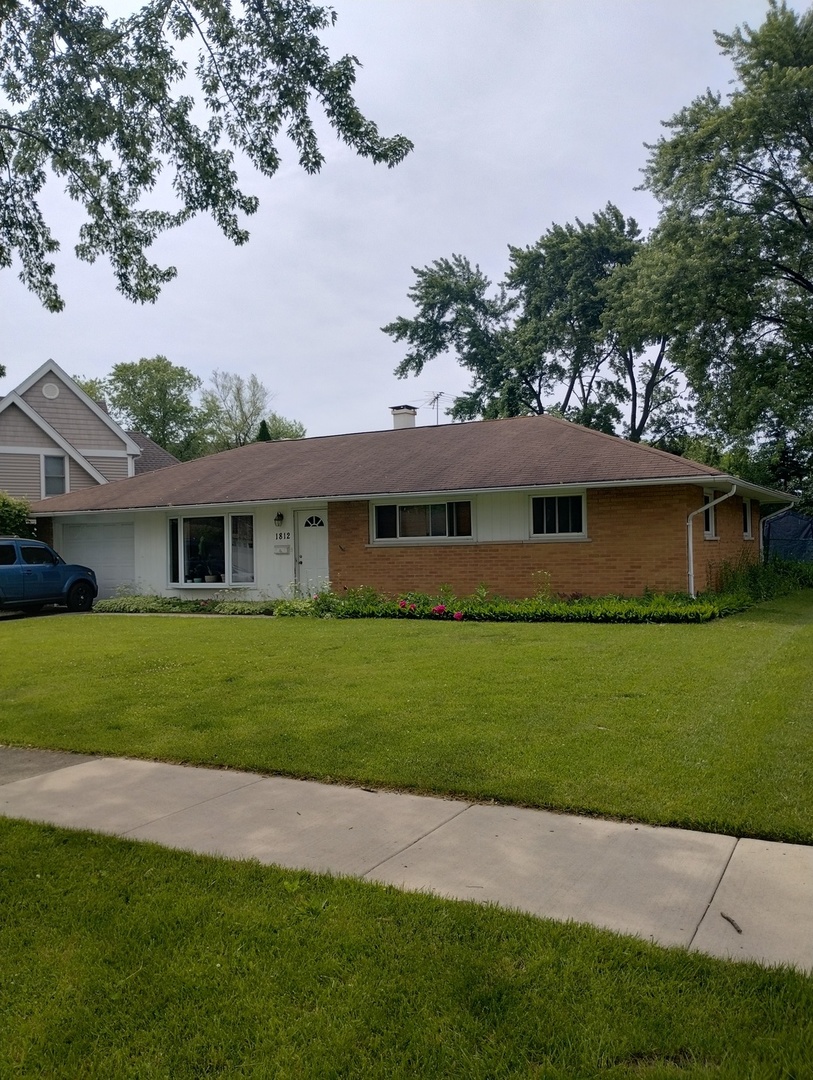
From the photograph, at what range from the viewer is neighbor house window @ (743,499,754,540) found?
2311 cm

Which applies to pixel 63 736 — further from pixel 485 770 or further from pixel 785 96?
pixel 785 96

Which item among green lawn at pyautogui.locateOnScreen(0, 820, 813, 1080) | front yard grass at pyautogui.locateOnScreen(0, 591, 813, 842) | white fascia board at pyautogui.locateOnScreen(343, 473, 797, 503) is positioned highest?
white fascia board at pyautogui.locateOnScreen(343, 473, 797, 503)

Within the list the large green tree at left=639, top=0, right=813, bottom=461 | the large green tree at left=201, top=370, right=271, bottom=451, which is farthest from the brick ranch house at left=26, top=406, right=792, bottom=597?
the large green tree at left=201, top=370, right=271, bottom=451

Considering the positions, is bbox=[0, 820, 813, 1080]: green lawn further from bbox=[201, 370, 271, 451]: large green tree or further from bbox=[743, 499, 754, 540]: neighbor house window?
bbox=[201, 370, 271, 451]: large green tree

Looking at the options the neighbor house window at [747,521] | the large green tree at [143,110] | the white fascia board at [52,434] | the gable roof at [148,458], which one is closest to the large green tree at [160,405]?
the gable roof at [148,458]

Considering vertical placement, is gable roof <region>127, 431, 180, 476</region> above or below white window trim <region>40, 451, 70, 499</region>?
above

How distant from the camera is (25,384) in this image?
29.2 meters

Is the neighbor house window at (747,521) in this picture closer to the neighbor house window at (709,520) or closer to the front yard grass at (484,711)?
the neighbor house window at (709,520)

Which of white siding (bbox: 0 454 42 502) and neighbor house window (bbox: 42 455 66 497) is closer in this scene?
white siding (bbox: 0 454 42 502)

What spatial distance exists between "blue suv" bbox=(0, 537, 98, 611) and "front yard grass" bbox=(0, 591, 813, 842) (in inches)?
233

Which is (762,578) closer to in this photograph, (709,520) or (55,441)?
(709,520)

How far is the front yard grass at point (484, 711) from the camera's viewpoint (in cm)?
565

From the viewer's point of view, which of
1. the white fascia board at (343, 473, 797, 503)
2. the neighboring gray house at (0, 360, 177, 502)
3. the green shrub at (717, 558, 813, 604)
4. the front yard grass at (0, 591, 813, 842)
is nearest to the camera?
the front yard grass at (0, 591, 813, 842)

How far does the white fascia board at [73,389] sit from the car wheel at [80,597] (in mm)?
11111
